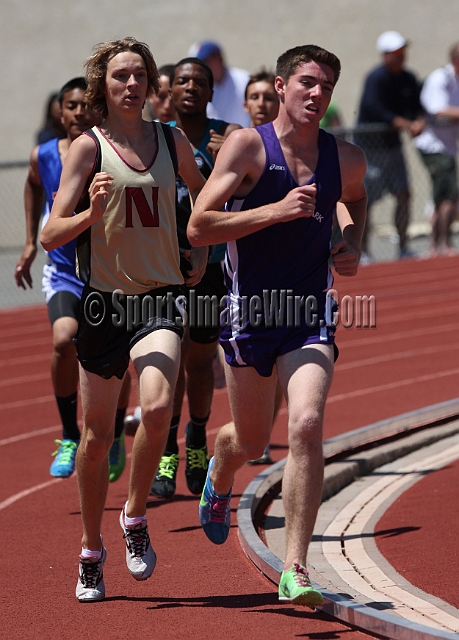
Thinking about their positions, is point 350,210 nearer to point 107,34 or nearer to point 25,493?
point 25,493

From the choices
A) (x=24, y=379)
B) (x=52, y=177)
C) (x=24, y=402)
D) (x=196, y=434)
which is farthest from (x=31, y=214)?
(x=24, y=379)

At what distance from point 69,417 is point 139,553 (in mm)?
2392

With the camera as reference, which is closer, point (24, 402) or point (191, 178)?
point (191, 178)

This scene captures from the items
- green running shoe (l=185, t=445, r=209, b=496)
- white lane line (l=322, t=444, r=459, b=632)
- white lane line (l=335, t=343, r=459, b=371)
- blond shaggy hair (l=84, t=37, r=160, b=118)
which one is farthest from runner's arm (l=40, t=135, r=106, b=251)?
white lane line (l=335, t=343, r=459, b=371)

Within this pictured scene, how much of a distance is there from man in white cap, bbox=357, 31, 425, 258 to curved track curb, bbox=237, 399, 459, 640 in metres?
7.67

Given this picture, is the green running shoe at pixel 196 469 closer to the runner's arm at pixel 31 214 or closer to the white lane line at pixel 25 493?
the white lane line at pixel 25 493

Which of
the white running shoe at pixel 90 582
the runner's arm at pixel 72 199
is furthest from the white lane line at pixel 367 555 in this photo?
the runner's arm at pixel 72 199

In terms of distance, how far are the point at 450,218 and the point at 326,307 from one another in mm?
11339

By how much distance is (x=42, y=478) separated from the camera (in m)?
7.12

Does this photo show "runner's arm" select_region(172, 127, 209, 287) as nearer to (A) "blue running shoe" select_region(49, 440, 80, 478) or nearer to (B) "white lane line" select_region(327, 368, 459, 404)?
(A) "blue running shoe" select_region(49, 440, 80, 478)

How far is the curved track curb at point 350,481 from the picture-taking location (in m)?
3.96

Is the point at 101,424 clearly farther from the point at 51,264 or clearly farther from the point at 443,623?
the point at 51,264

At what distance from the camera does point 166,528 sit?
5.85 metres

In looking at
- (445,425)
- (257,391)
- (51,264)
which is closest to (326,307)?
→ (257,391)
